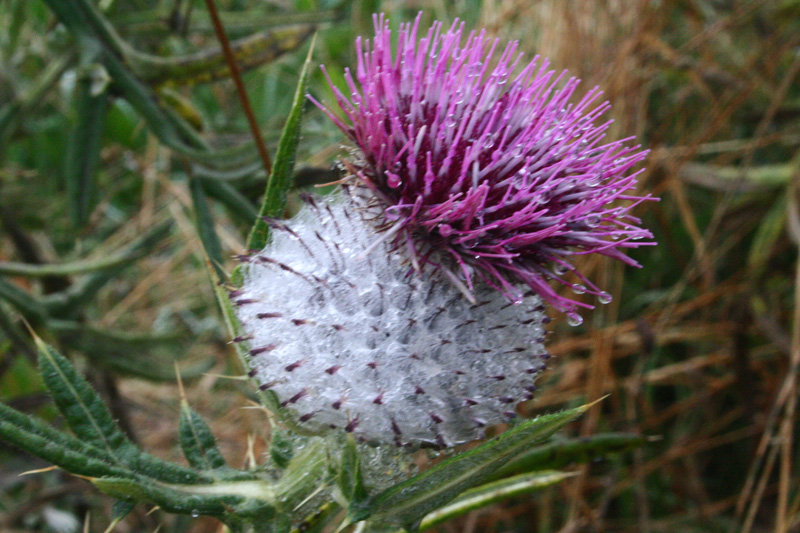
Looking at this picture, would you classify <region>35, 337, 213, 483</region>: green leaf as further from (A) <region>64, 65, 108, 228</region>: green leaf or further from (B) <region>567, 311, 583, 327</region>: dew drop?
(A) <region>64, 65, 108, 228</region>: green leaf

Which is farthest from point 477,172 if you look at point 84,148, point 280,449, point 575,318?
A: point 84,148

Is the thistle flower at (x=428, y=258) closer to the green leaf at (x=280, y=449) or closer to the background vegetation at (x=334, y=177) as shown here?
the green leaf at (x=280, y=449)

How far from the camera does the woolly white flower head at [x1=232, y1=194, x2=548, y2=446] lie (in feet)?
4.26

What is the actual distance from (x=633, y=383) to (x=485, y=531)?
1027 millimetres

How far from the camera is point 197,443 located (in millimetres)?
1381

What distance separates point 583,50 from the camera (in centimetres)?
343

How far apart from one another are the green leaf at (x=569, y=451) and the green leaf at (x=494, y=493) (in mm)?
23

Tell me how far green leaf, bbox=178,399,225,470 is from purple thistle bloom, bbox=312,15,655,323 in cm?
59

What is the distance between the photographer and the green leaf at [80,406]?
1243 mm

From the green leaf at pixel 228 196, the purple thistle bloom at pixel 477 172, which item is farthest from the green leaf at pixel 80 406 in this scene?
the green leaf at pixel 228 196

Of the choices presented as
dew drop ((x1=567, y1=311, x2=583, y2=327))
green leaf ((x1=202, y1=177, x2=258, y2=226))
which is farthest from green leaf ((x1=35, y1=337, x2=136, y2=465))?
dew drop ((x1=567, y1=311, x2=583, y2=327))

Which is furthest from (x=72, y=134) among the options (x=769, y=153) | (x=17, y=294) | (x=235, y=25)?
(x=769, y=153)

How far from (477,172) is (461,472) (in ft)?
2.01

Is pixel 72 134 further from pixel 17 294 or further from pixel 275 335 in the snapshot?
pixel 275 335
